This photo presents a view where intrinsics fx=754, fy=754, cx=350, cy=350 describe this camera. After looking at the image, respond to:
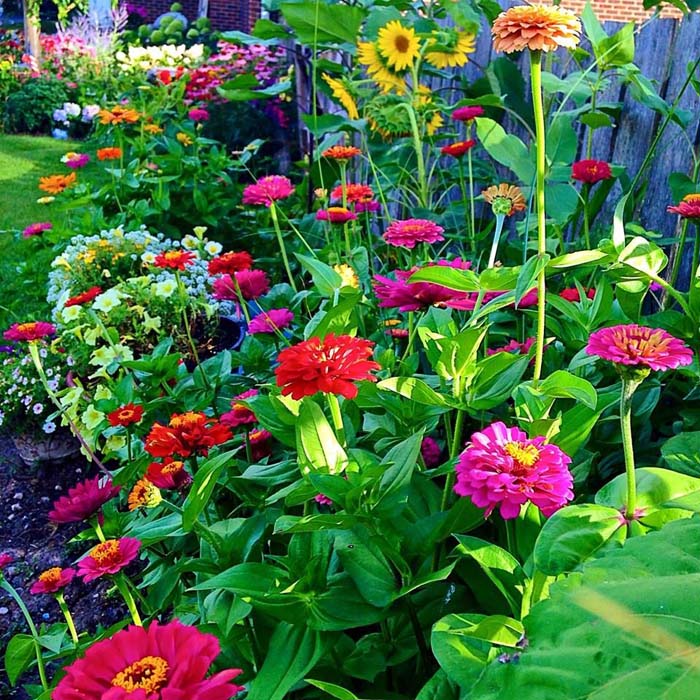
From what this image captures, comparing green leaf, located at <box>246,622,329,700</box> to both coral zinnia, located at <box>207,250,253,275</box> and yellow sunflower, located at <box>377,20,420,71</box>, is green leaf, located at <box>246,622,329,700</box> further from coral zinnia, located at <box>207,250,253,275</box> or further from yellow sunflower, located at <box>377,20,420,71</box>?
yellow sunflower, located at <box>377,20,420,71</box>

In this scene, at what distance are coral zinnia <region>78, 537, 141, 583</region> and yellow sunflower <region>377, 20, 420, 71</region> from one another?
1.64 m

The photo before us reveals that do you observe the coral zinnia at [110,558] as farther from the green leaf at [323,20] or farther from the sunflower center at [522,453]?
the green leaf at [323,20]

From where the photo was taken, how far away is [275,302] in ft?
5.44

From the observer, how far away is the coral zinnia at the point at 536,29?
81cm

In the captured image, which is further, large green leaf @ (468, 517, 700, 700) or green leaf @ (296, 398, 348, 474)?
green leaf @ (296, 398, 348, 474)

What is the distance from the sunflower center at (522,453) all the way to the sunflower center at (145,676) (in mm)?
365

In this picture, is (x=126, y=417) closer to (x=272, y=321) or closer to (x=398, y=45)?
(x=272, y=321)

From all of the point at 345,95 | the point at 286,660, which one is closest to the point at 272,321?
the point at 286,660

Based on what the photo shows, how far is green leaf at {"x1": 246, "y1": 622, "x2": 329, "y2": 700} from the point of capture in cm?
79

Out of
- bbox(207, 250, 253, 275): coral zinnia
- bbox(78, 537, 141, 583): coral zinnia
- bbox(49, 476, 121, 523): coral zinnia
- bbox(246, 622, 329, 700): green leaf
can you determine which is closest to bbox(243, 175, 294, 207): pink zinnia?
bbox(207, 250, 253, 275): coral zinnia

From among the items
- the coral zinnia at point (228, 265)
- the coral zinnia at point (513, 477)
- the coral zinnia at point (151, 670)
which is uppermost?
the coral zinnia at point (228, 265)

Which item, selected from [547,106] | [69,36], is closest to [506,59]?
[547,106]

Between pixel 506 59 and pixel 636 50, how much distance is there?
40 cm

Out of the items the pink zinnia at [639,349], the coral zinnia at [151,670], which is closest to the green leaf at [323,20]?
the pink zinnia at [639,349]
